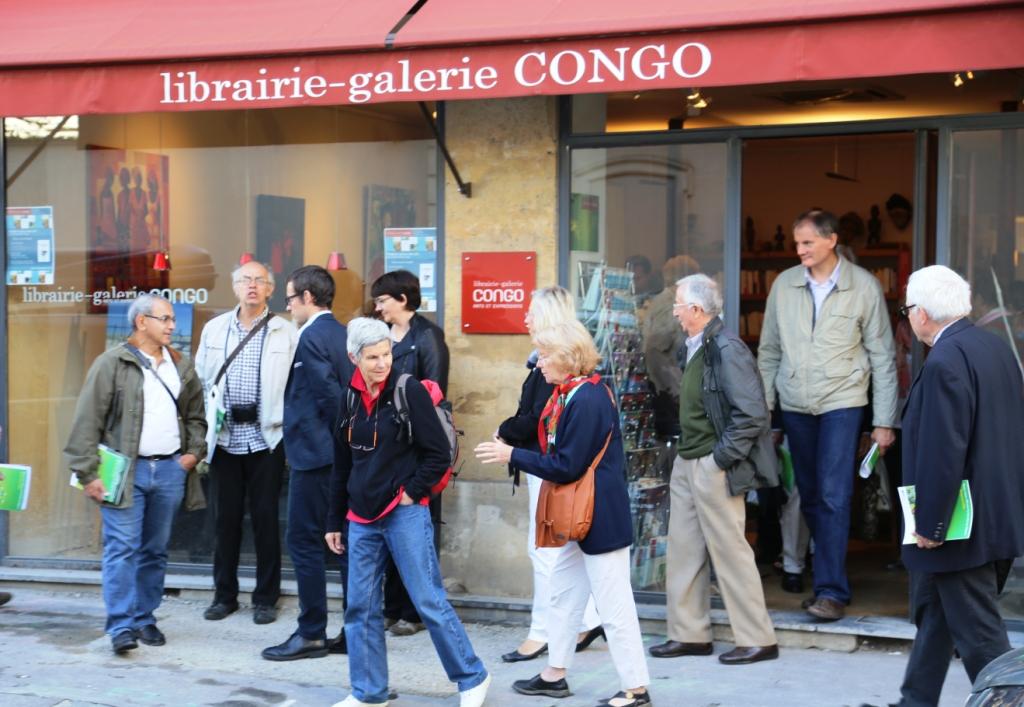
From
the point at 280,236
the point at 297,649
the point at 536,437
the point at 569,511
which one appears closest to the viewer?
Answer: the point at 569,511

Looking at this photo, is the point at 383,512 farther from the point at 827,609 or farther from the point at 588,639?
the point at 827,609

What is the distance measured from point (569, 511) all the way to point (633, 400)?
2199 millimetres

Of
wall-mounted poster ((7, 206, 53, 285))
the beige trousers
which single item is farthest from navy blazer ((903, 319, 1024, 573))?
wall-mounted poster ((7, 206, 53, 285))

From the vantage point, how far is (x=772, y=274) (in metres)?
11.7

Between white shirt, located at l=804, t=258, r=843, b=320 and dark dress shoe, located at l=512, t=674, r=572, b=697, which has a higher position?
white shirt, located at l=804, t=258, r=843, b=320

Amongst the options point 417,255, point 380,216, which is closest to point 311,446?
point 417,255

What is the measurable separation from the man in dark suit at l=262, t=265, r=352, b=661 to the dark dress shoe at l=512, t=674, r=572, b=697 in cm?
127

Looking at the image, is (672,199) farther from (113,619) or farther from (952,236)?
(113,619)

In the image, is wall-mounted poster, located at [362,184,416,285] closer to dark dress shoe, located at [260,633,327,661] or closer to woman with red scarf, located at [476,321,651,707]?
dark dress shoe, located at [260,633,327,661]

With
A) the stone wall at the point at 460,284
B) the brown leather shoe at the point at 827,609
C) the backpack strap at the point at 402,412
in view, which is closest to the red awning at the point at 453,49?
the stone wall at the point at 460,284

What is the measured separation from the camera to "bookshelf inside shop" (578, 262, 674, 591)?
7.92m

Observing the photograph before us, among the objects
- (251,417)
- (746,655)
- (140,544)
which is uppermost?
(251,417)

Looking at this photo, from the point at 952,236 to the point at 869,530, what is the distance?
2504 millimetres

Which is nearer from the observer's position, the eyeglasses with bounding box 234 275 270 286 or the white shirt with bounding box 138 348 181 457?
the white shirt with bounding box 138 348 181 457
